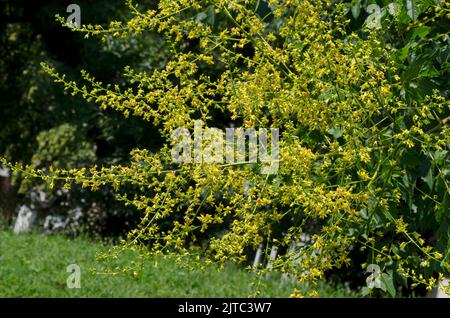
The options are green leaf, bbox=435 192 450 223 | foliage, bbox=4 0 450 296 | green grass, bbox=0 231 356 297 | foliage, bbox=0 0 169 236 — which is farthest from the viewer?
foliage, bbox=0 0 169 236

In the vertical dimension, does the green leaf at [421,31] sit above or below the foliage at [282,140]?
above

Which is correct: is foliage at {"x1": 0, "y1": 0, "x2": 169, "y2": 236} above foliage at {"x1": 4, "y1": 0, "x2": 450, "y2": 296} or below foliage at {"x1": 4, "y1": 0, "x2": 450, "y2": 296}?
above

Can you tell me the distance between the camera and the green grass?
7.55 metres

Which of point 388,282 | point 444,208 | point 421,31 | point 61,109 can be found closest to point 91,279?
point 61,109

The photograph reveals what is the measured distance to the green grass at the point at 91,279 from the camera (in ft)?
24.8

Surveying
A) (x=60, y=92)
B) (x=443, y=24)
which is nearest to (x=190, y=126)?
(x=443, y=24)

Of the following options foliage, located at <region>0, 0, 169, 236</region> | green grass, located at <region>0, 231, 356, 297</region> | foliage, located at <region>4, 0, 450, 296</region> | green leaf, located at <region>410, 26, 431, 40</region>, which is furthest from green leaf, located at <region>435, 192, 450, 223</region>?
foliage, located at <region>0, 0, 169, 236</region>

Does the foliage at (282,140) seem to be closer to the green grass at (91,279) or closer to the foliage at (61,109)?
the green grass at (91,279)

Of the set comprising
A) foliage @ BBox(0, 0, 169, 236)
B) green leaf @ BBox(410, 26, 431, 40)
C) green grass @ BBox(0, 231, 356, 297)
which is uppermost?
foliage @ BBox(0, 0, 169, 236)

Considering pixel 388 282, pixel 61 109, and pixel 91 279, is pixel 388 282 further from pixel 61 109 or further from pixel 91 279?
pixel 61 109

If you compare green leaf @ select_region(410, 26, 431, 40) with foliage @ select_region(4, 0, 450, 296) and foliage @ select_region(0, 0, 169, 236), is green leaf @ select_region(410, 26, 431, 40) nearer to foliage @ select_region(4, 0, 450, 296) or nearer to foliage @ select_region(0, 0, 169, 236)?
foliage @ select_region(4, 0, 450, 296)

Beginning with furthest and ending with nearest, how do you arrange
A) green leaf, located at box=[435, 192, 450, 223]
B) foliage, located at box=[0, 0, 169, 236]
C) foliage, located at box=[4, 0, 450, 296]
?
1. foliage, located at box=[0, 0, 169, 236]
2. green leaf, located at box=[435, 192, 450, 223]
3. foliage, located at box=[4, 0, 450, 296]

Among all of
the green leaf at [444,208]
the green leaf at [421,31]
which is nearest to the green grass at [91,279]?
the green leaf at [444,208]

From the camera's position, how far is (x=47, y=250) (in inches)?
356
